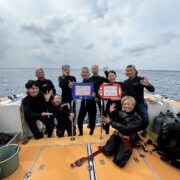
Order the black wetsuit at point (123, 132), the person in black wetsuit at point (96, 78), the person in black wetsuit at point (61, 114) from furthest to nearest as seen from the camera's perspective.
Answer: the person in black wetsuit at point (96, 78)
the person in black wetsuit at point (61, 114)
the black wetsuit at point (123, 132)

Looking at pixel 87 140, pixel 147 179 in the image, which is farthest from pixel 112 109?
pixel 147 179

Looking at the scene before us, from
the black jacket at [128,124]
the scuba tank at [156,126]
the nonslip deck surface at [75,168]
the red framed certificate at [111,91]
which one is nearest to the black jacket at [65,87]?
the red framed certificate at [111,91]

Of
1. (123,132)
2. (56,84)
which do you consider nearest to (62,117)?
(123,132)

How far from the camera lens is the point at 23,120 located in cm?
281

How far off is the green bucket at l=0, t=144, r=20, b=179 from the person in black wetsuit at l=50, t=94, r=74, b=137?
1.00 m

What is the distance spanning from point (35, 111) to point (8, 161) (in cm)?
113

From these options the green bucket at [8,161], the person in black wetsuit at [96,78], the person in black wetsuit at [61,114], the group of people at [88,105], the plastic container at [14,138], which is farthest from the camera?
the person in black wetsuit at [96,78]

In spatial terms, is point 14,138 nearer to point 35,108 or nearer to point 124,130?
point 35,108

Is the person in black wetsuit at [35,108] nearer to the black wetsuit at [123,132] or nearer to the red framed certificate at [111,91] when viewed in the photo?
the red framed certificate at [111,91]

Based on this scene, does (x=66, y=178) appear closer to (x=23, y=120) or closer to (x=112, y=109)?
(x=112, y=109)

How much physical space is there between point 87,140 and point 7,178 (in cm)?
133

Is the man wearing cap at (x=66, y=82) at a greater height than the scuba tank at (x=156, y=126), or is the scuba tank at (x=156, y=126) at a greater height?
the man wearing cap at (x=66, y=82)

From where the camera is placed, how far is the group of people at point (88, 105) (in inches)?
90.6

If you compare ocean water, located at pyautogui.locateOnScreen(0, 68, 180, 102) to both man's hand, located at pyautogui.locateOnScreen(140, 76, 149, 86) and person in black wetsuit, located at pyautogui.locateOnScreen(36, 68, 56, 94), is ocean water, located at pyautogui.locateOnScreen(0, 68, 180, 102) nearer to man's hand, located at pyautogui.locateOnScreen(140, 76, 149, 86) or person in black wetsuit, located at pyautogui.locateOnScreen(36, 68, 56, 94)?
man's hand, located at pyautogui.locateOnScreen(140, 76, 149, 86)
